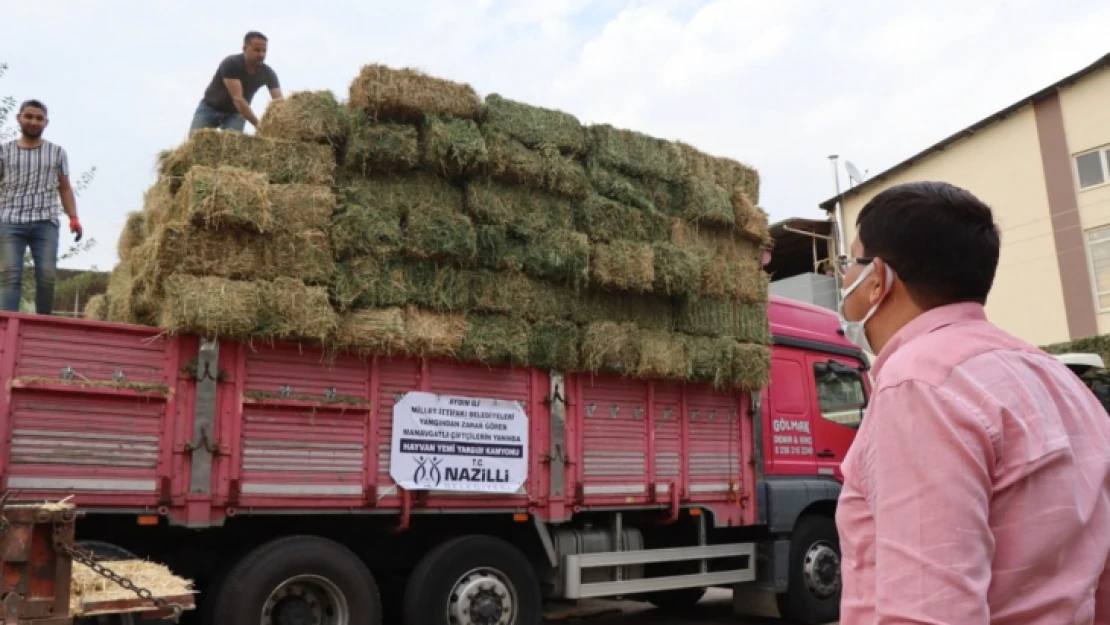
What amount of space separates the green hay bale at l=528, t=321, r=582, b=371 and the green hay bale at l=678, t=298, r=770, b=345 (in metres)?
1.30

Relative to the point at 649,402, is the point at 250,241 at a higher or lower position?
higher

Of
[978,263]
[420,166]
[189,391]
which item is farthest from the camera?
[420,166]

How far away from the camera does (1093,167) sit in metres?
21.9

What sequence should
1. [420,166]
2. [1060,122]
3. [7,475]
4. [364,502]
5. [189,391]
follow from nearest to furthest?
[7,475] → [189,391] → [364,502] → [420,166] → [1060,122]

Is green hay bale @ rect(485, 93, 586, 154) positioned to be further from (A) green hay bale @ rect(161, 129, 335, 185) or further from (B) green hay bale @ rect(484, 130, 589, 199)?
(A) green hay bale @ rect(161, 129, 335, 185)

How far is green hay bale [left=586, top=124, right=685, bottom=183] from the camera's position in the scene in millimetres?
8602

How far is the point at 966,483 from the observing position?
1347mm

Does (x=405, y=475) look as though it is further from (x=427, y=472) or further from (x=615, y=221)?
(x=615, y=221)

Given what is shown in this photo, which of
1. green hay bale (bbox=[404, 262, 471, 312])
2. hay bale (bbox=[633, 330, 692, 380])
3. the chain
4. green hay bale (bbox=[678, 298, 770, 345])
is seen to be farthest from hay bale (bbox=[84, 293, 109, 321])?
green hay bale (bbox=[678, 298, 770, 345])

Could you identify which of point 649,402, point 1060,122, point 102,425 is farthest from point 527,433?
point 1060,122

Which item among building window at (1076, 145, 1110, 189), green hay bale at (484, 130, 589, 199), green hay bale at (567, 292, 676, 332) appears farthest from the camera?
building window at (1076, 145, 1110, 189)

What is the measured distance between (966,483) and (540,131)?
711 centimetres

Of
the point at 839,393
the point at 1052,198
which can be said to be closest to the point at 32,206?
the point at 839,393

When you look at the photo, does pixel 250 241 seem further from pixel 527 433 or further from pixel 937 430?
pixel 937 430
